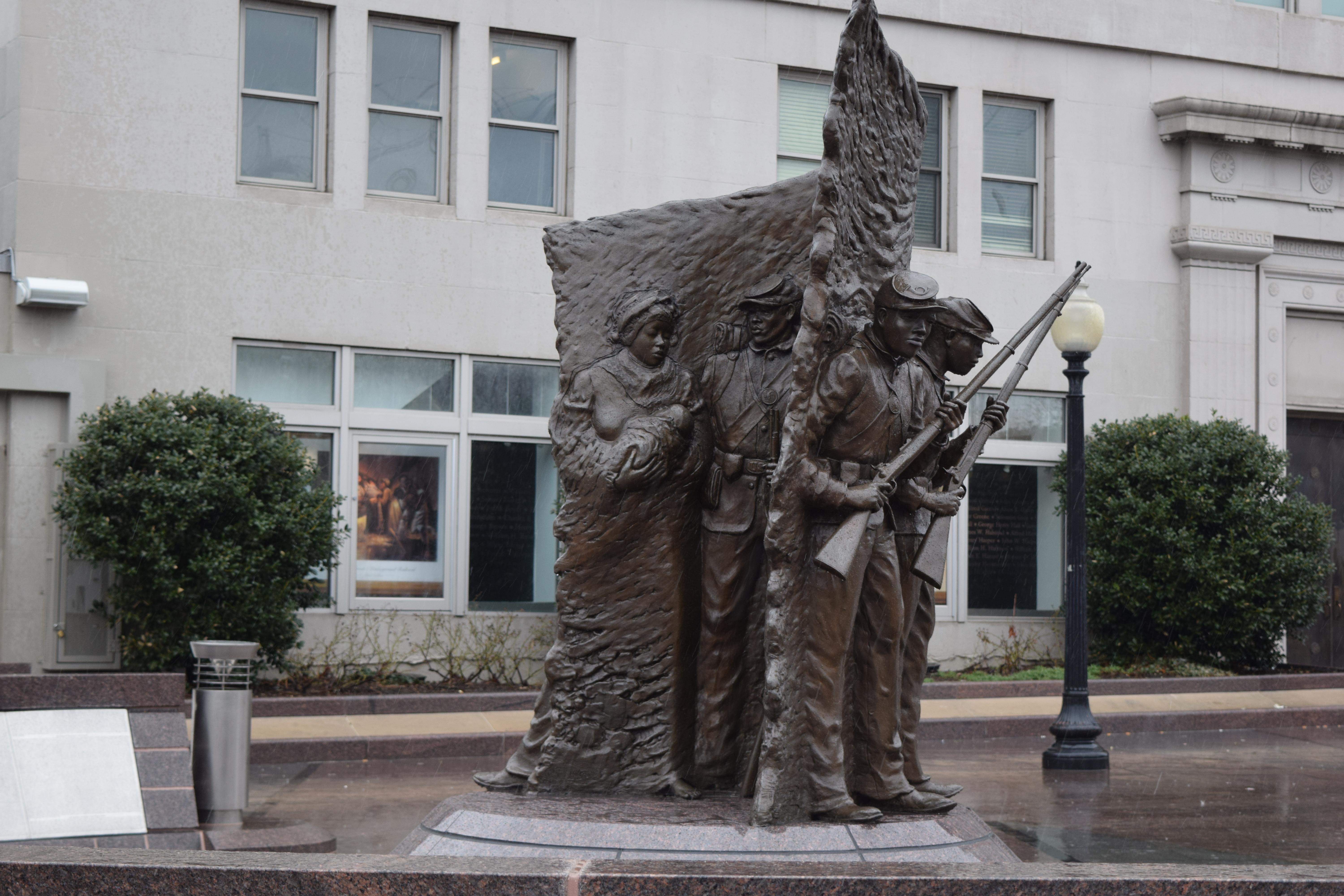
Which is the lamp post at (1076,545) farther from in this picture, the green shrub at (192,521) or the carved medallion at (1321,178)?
the carved medallion at (1321,178)

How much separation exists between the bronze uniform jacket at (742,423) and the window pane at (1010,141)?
44.0 ft

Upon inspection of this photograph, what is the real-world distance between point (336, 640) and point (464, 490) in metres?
2.28

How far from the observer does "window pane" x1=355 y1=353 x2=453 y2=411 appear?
54.5 feet

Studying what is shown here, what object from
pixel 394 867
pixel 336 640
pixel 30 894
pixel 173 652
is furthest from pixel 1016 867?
pixel 336 640

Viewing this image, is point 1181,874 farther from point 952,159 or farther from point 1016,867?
point 952,159

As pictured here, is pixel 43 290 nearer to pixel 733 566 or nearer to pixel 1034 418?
pixel 733 566

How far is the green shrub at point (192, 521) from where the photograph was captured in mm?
13656

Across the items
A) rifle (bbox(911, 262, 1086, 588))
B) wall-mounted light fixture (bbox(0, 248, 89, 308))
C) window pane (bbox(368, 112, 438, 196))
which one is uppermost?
window pane (bbox(368, 112, 438, 196))

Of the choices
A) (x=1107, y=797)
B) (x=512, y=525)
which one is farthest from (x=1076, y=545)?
(x=512, y=525)

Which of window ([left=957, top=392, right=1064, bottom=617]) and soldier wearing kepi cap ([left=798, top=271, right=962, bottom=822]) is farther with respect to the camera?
window ([left=957, top=392, right=1064, bottom=617])

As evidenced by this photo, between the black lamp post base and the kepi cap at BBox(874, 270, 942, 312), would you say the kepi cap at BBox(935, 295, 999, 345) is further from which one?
the black lamp post base

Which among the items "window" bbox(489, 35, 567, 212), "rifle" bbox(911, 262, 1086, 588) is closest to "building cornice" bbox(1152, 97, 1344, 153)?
"window" bbox(489, 35, 567, 212)

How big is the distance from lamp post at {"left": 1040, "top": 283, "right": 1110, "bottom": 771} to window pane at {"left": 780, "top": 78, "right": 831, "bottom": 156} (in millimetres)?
6675

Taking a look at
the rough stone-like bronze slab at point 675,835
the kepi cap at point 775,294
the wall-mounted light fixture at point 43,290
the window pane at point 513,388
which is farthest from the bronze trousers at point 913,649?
the wall-mounted light fixture at point 43,290
